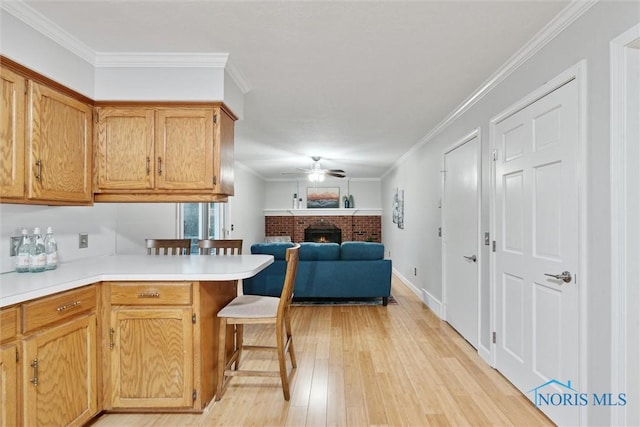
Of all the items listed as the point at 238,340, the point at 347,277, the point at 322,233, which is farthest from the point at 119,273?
the point at 322,233

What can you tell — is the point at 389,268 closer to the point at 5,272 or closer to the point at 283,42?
the point at 283,42

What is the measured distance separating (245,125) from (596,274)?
367 cm

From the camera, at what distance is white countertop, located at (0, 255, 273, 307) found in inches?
64.9

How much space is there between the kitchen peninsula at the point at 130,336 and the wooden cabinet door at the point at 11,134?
1.71 ft

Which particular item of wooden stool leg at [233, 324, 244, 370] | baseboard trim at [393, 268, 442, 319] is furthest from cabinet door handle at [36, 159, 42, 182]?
baseboard trim at [393, 268, 442, 319]

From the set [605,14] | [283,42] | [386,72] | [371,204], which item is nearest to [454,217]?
[386,72]

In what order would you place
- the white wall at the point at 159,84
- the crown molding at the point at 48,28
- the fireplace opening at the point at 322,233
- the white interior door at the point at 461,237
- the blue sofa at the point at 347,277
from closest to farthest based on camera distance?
the crown molding at the point at 48,28, the white wall at the point at 159,84, the white interior door at the point at 461,237, the blue sofa at the point at 347,277, the fireplace opening at the point at 322,233

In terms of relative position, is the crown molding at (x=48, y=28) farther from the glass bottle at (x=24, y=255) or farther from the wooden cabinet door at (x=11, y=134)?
the glass bottle at (x=24, y=255)

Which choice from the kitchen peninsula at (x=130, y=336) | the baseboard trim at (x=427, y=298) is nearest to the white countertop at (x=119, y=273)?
the kitchen peninsula at (x=130, y=336)

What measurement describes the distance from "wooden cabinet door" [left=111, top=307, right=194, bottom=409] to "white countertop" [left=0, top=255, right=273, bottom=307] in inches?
8.8

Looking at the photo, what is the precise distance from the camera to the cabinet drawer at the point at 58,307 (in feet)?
5.24

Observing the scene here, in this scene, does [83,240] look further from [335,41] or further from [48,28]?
[335,41]

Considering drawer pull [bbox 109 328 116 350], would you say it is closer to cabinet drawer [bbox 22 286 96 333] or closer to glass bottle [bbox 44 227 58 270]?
cabinet drawer [bbox 22 286 96 333]

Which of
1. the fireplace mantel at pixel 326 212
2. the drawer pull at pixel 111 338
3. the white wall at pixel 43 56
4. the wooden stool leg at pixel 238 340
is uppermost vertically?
the white wall at pixel 43 56
